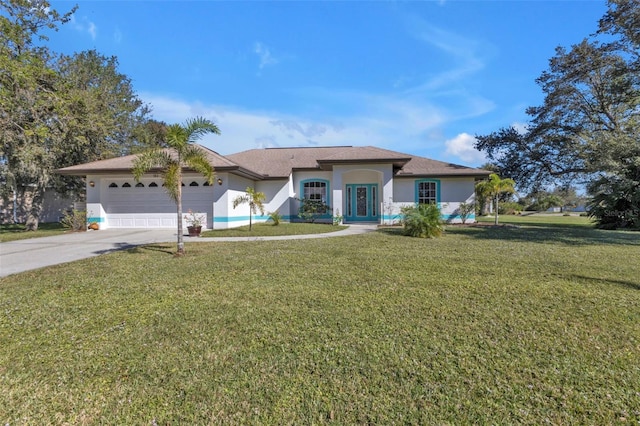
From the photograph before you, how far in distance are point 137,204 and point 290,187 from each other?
837 centimetres

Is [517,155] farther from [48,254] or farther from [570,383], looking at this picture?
[48,254]

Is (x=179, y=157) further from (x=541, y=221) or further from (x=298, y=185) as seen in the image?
(x=541, y=221)

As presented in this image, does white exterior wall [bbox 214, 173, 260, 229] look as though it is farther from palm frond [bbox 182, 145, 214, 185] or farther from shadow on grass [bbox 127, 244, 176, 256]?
palm frond [bbox 182, 145, 214, 185]

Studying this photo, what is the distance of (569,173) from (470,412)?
28537 mm

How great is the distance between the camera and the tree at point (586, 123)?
16.7m

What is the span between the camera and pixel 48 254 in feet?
29.2

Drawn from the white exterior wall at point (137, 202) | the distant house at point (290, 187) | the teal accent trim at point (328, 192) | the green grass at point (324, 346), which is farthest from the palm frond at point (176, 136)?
the teal accent trim at point (328, 192)

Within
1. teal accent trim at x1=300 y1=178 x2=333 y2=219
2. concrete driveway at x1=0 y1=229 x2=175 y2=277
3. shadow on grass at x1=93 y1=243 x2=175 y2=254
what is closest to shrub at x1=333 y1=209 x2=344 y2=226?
teal accent trim at x1=300 y1=178 x2=333 y2=219

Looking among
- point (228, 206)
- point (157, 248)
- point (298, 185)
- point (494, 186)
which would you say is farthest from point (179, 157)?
point (494, 186)

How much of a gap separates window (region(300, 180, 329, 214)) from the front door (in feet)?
4.73

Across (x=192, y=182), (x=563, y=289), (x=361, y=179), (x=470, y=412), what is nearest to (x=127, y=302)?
(x=470, y=412)

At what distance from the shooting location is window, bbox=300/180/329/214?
62.6 ft

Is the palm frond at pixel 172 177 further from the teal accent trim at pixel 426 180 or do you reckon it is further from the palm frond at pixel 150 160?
the teal accent trim at pixel 426 180

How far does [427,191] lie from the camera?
18609 millimetres
